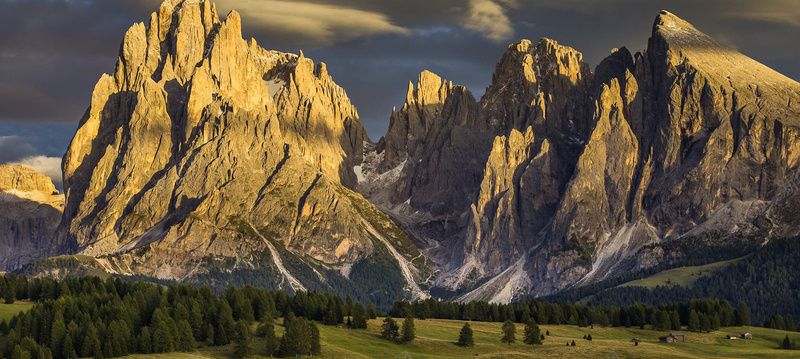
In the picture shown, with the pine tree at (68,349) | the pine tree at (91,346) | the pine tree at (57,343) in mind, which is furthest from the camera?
the pine tree at (57,343)

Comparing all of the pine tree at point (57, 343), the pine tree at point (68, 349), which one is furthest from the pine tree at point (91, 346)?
the pine tree at point (57, 343)

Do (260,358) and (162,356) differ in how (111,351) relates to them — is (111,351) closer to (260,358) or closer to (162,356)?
(162,356)

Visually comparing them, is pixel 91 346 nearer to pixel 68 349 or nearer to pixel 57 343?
pixel 68 349

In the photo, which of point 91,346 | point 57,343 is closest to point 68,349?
point 91,346

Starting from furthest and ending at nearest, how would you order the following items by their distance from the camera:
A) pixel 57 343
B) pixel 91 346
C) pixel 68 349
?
pixel 57 343 → pixel 91 346 → pixel 68 349

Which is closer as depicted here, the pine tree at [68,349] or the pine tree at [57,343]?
the pine tree at [68,349]

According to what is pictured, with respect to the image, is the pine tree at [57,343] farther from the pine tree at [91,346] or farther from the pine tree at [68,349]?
the pine tree at [91,346]

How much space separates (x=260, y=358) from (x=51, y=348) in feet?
114

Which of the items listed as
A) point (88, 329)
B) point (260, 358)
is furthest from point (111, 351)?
point (260, 358)

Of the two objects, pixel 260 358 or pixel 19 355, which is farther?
pixel 260 358

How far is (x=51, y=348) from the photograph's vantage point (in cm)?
19625

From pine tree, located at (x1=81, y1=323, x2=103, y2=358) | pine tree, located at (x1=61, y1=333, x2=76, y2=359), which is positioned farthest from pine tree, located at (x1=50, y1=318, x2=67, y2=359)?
pine tree, located at (x1=81, y1=323, x2=103, y2=358)

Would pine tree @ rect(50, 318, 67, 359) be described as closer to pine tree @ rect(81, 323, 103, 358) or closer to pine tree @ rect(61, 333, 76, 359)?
pine tree @ rect(61, 333, 76, 359)

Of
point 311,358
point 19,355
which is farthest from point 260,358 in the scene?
point 19,355
